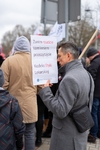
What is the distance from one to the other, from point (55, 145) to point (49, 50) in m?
0.93

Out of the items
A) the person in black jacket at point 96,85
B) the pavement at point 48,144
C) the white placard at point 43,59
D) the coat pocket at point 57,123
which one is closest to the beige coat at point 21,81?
the white placard at point 43,59

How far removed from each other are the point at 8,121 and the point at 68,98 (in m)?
0.58

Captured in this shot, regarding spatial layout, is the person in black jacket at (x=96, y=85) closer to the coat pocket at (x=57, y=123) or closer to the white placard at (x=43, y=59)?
the white placard at (x=43, y=59)

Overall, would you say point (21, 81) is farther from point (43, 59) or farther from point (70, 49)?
point (70, 49)

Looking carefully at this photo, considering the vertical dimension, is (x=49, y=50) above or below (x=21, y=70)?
above

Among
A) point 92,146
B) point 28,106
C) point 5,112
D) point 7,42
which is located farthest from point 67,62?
point 7,42

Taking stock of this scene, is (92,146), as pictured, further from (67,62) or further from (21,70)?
(67,62)

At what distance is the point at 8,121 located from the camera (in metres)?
2.10

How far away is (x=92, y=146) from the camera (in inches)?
160

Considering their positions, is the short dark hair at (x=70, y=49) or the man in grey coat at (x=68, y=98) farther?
the short dark hair at (x=70, y=49)

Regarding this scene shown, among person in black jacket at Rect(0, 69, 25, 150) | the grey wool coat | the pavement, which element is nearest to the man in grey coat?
the grey wool coat

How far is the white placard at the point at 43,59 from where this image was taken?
2.23 metres

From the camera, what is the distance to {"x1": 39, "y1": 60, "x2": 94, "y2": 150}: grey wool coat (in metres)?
2.02

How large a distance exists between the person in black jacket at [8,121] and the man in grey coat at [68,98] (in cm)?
29
